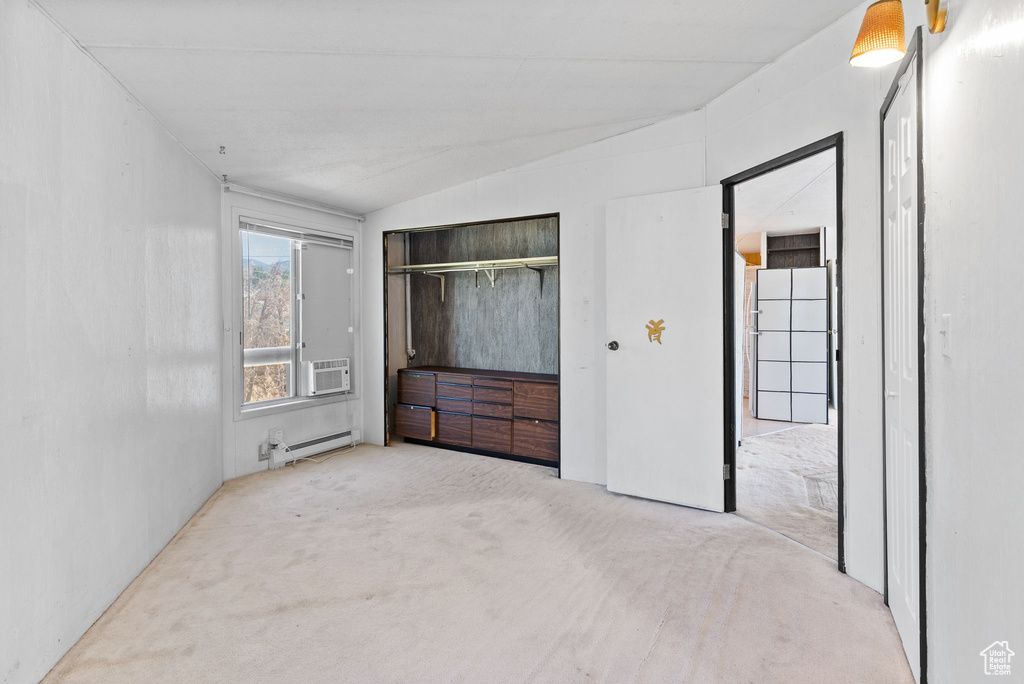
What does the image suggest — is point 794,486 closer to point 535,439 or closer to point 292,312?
point 535,439

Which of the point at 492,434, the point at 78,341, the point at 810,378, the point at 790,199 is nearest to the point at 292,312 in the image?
the point at 492,434

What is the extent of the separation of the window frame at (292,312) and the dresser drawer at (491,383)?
1254mm

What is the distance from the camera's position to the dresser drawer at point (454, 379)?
454 cm

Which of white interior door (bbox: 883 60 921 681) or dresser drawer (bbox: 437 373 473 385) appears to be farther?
dresser drawer (bbox: 437 373 473 385)

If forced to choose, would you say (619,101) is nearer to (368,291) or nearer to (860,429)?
(860,429)

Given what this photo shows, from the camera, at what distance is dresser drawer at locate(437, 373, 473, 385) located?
179 inches

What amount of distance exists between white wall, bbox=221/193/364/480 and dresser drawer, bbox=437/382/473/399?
Result: 903 mm

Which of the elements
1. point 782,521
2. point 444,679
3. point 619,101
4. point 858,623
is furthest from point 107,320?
point 782,521

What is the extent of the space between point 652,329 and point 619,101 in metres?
1.35

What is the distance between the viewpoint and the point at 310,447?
4512 mm

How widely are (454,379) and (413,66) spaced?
275 centimetres

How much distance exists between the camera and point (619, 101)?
2.99 m

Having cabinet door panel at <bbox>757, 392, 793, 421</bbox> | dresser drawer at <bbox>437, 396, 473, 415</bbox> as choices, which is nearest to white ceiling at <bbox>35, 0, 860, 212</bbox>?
dresser drawer at <bbox>437, 396, 473, 415</bbox>

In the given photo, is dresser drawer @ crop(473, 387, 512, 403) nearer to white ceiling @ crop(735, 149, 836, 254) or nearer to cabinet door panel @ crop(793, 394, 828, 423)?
white ceiling @ crop(735, 149, 836, 254)
